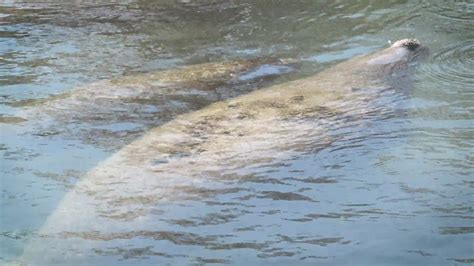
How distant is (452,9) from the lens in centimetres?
882

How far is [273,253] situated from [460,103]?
107 inches

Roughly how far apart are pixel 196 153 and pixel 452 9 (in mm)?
4938

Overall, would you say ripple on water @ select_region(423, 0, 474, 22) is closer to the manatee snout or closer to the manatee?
the manatee snout

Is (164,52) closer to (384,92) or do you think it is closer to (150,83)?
(150,83)

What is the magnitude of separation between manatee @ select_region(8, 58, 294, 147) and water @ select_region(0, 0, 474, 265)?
45mm

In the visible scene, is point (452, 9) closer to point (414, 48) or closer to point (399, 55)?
point (414, 48)

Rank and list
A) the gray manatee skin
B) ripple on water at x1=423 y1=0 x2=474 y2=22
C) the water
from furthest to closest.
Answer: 1. ripple on water at x1=423 y1=0 x2=474 y2=22
2. the gray manatee skin
3. the water

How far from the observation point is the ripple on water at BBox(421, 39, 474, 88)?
6656 millimetres

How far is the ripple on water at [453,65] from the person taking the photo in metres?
6.66

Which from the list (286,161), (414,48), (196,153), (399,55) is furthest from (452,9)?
(196,153)

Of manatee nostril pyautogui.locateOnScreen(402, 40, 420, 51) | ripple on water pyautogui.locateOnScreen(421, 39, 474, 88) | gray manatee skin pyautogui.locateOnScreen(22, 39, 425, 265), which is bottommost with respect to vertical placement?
ripple on water pyautogui.locateOnScreen(421, 39, 474, 88)

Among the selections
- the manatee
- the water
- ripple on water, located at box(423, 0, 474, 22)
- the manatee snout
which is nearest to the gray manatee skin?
the water

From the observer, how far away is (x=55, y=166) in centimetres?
529

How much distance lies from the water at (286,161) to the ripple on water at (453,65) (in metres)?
0.02
